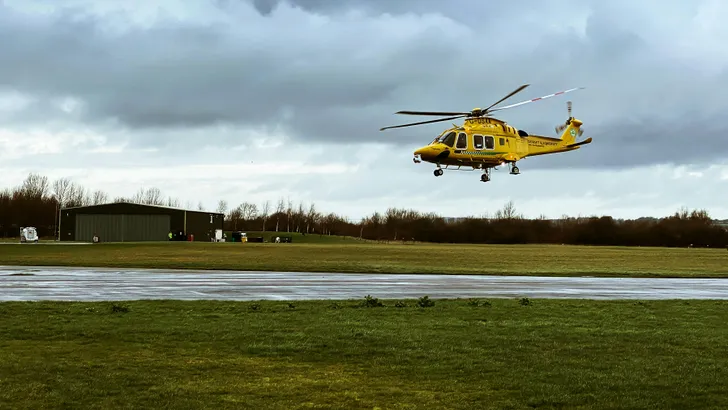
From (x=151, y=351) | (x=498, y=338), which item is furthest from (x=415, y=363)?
(x=151, y=351)

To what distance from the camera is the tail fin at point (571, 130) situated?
38.8 meters

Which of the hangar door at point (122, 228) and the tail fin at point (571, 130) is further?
the hangar door at point (122, 228)

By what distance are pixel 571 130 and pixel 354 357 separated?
2859 cm

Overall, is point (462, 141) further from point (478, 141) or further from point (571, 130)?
point (571, 130)

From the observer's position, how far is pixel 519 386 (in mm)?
10773

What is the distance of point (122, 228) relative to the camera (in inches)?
3893

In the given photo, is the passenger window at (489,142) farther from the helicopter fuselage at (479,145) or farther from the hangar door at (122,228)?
the hangar door at (122,228)

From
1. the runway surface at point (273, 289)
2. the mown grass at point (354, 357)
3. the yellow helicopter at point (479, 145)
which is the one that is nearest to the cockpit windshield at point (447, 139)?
the yellow helicopter at point (479, 145)

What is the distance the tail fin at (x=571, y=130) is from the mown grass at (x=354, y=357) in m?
19.5

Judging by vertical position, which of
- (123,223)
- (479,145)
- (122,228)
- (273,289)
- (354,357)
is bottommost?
(354,357)

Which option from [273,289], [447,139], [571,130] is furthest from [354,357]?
[571,130]

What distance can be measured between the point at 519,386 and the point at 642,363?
306cm

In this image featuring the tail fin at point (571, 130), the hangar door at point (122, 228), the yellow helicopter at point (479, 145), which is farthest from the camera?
the hangar door at point (122, 228)

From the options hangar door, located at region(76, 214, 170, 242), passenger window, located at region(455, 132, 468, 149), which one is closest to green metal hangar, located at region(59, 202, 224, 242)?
hangar door, located at region(76, 214, 170, 242)
